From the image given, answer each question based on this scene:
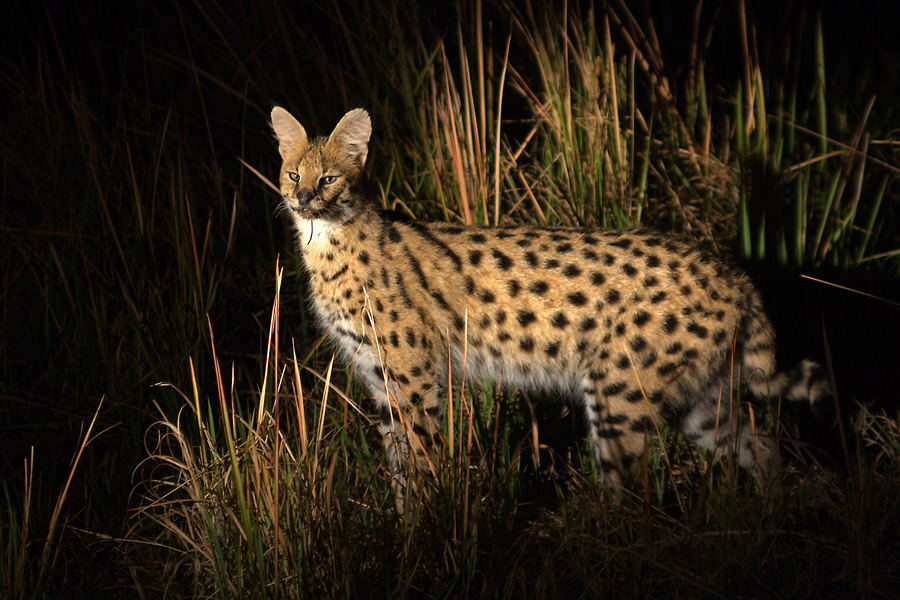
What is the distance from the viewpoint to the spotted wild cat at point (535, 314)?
12.6 ft

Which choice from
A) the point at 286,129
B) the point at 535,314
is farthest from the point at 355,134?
the point at 535,314

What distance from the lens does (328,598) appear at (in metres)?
2.93

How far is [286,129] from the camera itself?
14.0 ft

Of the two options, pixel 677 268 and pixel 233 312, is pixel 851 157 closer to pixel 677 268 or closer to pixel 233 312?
pixel 677 268

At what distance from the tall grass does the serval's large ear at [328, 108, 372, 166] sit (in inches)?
20.4

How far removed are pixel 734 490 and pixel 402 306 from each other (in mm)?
1672

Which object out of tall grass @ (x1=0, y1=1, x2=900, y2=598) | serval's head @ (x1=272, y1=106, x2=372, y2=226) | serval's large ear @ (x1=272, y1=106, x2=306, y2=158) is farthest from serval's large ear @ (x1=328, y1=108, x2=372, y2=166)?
tall grass @ (x1=0, y1=1, x2=900, y2=598)

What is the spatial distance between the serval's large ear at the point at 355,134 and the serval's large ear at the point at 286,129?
181 millimetres

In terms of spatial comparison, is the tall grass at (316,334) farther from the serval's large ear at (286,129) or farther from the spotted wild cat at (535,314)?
the serval's large ear at (286,129)

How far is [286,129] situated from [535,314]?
147 cm

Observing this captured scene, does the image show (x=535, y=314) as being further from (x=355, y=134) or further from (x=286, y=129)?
(x=286, y=129)

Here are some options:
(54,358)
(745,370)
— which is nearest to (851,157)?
(745,370)

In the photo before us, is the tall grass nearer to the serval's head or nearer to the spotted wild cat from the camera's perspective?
the spotted wild cat

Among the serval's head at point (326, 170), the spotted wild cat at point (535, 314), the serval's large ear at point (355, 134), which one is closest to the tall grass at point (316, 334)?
the spotted wild cat at point (535, 314)
